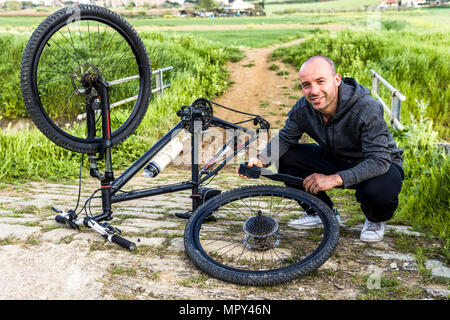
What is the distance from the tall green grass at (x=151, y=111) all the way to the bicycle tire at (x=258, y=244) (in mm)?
3233

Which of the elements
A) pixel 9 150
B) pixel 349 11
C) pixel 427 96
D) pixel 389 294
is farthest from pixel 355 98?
pixel 349 11

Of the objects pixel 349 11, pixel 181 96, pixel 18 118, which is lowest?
pixel 18 118

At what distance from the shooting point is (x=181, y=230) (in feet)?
12.6

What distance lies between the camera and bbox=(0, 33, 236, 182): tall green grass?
610 cm

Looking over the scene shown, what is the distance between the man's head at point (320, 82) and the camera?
3434 mm

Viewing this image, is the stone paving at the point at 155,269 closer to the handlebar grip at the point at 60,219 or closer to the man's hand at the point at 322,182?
the handlebar grip at the point at 60,219

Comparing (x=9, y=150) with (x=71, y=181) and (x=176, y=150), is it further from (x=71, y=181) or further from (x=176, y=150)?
(x=176, y=150)

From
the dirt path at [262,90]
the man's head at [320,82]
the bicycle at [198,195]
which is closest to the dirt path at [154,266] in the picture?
the bicycle at [198,195]

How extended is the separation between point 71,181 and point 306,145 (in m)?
3.32

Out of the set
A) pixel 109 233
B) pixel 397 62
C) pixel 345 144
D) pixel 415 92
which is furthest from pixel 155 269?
pixel 397 62

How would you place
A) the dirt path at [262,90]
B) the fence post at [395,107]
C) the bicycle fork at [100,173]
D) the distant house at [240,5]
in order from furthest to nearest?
the distant house at [240,5] → the dirt path at [262,90] → the fence post at [395,107] → the bicycle fork at [100,173]

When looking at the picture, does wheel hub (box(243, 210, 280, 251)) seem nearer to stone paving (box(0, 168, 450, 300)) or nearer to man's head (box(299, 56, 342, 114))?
stone paving (box(0, 168, 450, 300))

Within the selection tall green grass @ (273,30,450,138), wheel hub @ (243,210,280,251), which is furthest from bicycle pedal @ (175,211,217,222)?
tall green grass @ (273,30,450,138)

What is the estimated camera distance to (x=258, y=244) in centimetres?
336
